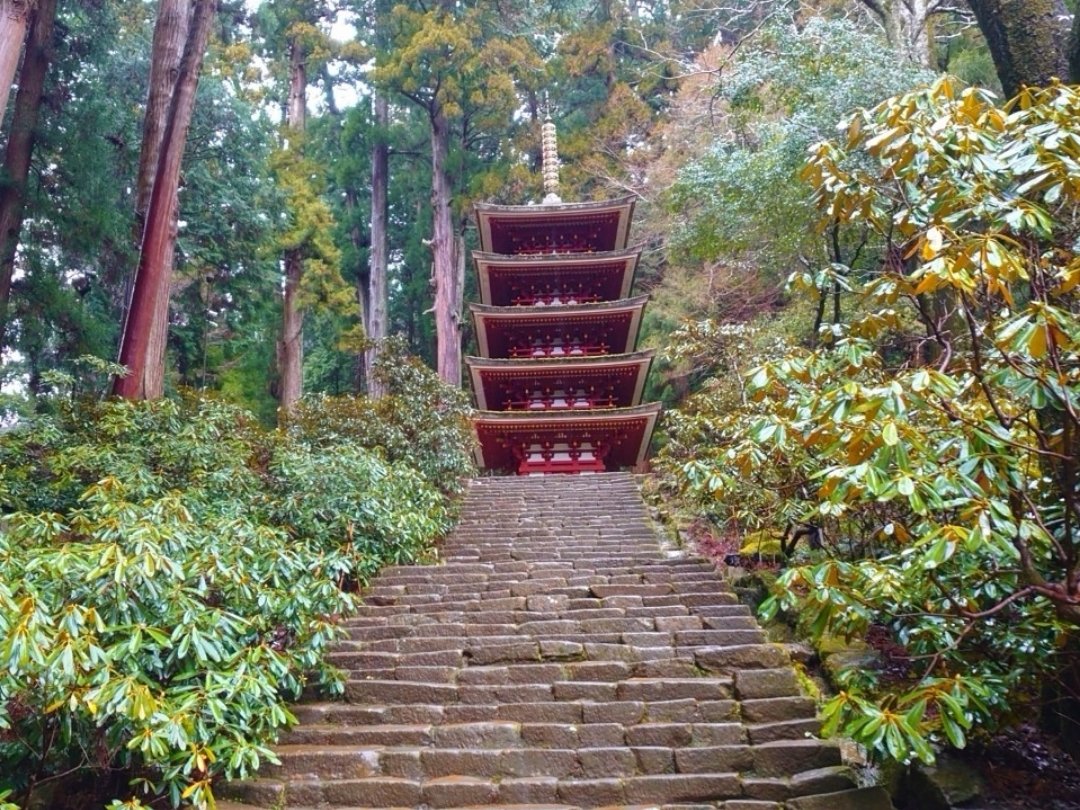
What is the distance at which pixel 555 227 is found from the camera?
1455 centimetres

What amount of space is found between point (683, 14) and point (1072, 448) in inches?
745

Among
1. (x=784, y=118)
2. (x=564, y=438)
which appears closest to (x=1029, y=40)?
(x=784, y=118)

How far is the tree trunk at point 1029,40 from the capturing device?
3084mm

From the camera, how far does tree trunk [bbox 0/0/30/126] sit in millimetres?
5113

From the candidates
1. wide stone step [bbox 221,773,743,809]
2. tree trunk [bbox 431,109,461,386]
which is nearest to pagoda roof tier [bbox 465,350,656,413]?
tree trunk [bbox 431,109,461,386]

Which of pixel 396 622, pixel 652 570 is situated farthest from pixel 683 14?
pixel 396 622

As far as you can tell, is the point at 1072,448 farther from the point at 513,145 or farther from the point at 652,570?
the point at 513,145

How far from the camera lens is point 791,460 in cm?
455

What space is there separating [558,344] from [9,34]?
31.8 ft

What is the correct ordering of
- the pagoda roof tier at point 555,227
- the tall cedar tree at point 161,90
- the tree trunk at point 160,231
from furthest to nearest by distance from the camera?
1. the pagoda roof tier at point 555,227
2. the tall cedar tree at point 161,90
3. the tree trunk at point 160,231

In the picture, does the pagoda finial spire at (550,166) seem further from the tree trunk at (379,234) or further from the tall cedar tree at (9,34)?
the tall cedar tree at (9,34)

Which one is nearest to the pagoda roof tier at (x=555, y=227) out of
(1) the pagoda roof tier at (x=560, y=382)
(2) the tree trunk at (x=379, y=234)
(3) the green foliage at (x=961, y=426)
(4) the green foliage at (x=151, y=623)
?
(1) the pagoda roof tier at (x=560, y=382)

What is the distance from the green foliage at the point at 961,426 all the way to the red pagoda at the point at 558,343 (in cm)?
868

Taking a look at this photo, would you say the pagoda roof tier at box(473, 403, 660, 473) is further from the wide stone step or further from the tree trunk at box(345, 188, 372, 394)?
the wide stone step
